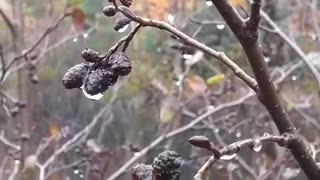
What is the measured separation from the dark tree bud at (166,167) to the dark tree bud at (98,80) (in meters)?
0.06

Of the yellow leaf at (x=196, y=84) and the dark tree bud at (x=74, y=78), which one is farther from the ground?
the yellow leaf at (x=196, y=84)

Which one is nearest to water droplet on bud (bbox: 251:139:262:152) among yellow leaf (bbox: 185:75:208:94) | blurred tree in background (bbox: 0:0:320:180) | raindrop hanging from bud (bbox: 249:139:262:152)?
raindrop hanging from bud (bbox: 249:139:262:152)

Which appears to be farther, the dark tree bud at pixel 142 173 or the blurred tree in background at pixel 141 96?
the blurred tree in background at pixel 141 96

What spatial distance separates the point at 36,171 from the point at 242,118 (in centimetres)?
62

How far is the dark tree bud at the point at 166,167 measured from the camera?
277 millimetres

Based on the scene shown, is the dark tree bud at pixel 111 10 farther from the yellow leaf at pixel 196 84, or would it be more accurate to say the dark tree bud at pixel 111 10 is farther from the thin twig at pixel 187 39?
the yellow leaf at pixel 196 84

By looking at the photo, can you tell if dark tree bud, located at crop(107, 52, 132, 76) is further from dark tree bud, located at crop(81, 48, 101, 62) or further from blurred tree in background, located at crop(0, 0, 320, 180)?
blurred tree in background, located at crop(0, 0, 320, 180)

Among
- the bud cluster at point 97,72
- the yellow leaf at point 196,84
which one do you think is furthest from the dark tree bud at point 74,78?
the yellow leaf at point 196,84

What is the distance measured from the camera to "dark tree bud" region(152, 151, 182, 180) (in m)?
0.28

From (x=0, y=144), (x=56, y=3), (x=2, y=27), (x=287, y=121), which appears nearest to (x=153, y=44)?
(x=56, y=3)

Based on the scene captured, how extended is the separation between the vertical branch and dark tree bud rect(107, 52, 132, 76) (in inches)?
2.2

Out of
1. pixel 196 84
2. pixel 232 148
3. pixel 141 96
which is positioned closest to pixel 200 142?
pixel 232 148

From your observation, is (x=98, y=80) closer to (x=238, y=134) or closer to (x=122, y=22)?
(x=122, y=22)

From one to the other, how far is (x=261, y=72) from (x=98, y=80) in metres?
0.09
